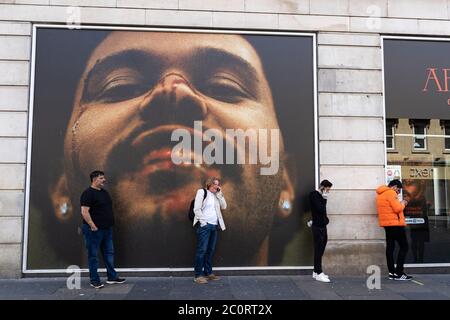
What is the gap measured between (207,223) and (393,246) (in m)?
3.61

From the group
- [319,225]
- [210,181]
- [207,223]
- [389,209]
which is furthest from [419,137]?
[207,223]

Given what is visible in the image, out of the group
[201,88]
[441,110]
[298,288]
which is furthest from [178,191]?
[441,110]

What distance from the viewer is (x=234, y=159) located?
27.4 ft

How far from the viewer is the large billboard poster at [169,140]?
8.09 m

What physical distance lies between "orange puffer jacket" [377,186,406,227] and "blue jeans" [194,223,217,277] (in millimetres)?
3225

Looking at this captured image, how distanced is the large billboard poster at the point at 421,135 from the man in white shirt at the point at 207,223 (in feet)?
12.4

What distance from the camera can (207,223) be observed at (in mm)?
7559

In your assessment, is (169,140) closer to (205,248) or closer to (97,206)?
(97,206)

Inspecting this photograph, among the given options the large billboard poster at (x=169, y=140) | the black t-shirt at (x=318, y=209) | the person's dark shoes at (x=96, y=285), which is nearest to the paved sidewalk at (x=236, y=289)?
the person's dark shoes at (x=96, y=285)

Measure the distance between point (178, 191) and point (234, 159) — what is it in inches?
50.3

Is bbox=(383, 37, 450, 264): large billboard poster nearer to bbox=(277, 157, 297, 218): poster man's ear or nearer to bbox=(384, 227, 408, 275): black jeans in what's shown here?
bbox=(384, 227, 408, 275): black jeans

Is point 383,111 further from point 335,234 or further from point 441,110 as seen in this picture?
point 335,234

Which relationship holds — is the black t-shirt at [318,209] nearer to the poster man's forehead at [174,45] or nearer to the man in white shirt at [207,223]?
the man in white shirt at [207,223]

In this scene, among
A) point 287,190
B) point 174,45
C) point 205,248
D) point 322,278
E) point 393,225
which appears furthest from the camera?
point 174,45
